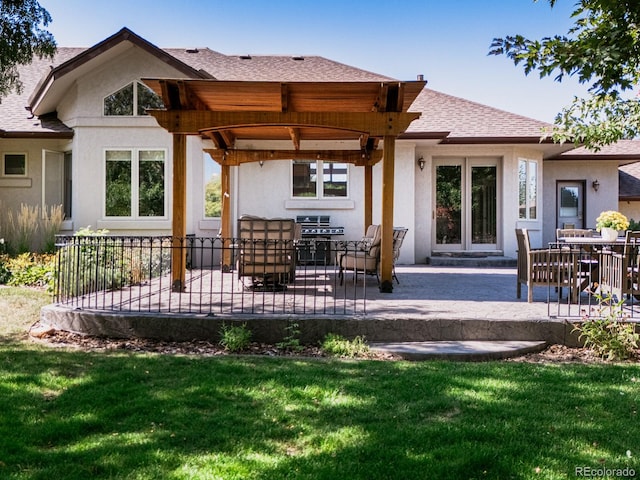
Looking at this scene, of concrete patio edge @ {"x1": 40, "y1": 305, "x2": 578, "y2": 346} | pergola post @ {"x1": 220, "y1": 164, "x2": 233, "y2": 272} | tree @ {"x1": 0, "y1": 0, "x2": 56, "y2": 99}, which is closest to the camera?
concrete patio edge @ {"x1": 40, "y1": 305, "x2": 578, "y2": 346}

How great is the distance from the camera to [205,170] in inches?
531

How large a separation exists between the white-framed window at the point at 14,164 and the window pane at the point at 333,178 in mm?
8074

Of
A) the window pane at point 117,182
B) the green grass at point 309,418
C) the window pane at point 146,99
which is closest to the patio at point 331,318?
the green grass at point 309,418

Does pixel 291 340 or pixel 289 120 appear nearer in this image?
pixel 291 340

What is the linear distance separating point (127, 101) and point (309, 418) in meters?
12.1

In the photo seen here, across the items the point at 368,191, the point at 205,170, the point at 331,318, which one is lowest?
the point at 331,318

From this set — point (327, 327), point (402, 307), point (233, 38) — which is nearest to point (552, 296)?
point (402, 307)

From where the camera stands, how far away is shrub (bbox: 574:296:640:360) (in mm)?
5266

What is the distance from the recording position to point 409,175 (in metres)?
13.6

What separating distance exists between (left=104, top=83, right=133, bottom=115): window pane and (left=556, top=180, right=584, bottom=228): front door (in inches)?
508

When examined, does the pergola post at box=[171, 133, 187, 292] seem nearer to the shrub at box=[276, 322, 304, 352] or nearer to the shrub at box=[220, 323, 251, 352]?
the shrub at box=[220, 323, 251, 352]

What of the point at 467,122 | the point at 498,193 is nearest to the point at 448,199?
the point at 498,193

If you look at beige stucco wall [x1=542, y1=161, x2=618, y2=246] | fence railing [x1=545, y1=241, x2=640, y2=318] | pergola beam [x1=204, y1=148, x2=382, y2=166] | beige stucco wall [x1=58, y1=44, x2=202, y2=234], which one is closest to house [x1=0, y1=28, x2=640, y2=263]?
beige stucco wall [x1=58, y1=44, x2=202, y2=234]

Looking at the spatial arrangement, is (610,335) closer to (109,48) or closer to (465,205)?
(465,205)
